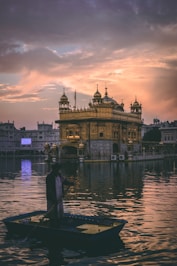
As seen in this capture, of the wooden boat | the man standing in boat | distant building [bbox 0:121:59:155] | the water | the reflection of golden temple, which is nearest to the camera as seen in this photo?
the water

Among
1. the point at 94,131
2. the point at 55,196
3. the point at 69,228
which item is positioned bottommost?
the point at 69,228

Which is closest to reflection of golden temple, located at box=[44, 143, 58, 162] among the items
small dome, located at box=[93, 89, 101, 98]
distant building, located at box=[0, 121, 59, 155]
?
small dome, located at box=[93, 89, 101, 98]

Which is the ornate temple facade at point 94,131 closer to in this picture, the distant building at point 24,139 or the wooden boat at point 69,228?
the wooden boat at point 69,228

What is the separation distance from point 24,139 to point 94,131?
95.4 m

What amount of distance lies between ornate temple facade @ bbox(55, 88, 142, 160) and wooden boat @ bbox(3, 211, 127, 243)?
6674cm

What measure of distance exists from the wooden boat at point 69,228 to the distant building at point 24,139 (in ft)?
523

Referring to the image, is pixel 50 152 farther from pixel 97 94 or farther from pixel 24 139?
pixel 24 139

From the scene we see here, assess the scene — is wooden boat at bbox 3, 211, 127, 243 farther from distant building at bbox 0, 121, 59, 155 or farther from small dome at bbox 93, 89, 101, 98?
distant building at bbox 0, 121, 59, 155

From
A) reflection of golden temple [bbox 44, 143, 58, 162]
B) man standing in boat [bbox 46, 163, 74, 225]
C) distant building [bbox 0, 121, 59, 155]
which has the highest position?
distant building [bbox 0, 121, 59, 155]

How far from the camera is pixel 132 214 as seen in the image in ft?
61.2

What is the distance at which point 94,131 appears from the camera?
285 feet

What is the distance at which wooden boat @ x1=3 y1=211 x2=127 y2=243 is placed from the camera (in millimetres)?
12938

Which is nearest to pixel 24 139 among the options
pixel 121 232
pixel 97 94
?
pixel 97 94

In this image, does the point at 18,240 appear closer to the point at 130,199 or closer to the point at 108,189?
the point at 130,199
